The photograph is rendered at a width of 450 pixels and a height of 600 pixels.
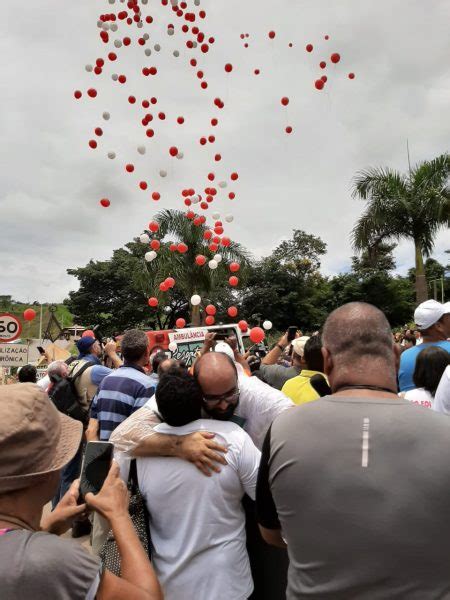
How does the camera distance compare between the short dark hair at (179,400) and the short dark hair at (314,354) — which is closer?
the short dark hair at (179,400)

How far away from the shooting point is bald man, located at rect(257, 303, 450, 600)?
1.17 meters

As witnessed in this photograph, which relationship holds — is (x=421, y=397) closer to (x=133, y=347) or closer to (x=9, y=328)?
(x=133, y=347)

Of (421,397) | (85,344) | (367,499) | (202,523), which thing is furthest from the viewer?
(85,344)

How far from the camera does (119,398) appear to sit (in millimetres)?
3463

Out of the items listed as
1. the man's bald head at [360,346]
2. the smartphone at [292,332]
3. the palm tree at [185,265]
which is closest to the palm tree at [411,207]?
the palm tree at [185,265]

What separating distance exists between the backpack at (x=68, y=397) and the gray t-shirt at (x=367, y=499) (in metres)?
3.77

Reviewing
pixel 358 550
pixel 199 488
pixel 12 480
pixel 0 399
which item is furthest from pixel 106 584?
pixel 199 488

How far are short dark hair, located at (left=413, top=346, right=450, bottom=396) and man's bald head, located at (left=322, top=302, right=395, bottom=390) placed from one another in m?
1.89

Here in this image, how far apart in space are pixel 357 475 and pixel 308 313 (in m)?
30.3

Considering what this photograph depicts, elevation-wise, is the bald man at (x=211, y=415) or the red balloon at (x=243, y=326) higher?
the red balloon at (x=243, y=326)

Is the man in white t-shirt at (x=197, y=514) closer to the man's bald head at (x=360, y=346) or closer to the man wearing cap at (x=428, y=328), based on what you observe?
the man's bald head at (x=360, y=346)

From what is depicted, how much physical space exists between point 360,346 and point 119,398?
248 cm

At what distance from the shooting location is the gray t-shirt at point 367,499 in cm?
117

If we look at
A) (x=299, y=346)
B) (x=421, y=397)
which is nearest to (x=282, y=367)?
(x=299, y=346)
